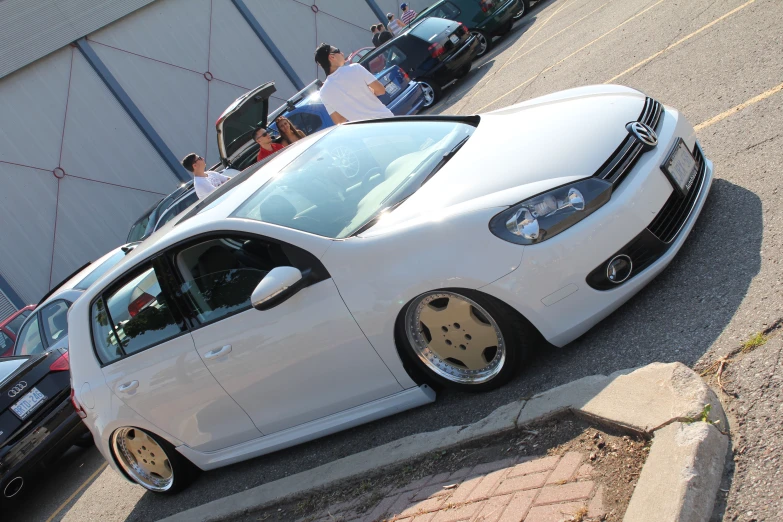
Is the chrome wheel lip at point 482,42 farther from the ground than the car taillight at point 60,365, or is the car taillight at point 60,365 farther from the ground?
the car taillight at point 60,365

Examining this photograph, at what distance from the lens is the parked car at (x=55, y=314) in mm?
8250

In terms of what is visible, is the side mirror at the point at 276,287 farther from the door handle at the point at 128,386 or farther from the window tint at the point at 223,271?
the door handle at the point at 128,386

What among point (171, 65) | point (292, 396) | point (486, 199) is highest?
point (171, 65)

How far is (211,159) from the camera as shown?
2195 centimetres

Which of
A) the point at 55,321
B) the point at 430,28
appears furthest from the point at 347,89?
the point at 430,28

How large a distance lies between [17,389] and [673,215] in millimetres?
5777

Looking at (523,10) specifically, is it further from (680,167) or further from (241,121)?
(680,167)

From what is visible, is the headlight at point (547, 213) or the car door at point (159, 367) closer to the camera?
the headlight at point (547, 213)

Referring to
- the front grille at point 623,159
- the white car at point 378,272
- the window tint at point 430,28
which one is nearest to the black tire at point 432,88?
the window tint at point 430,28

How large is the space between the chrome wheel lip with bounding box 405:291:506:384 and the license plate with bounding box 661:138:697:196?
1.25 meters

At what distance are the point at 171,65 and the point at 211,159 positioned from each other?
2.83 meters

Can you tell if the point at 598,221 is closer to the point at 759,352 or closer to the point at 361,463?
the point at 759,352

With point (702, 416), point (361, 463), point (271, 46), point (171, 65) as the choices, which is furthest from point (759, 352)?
point (271, 46)

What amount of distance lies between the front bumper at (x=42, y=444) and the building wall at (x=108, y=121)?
501 inches
